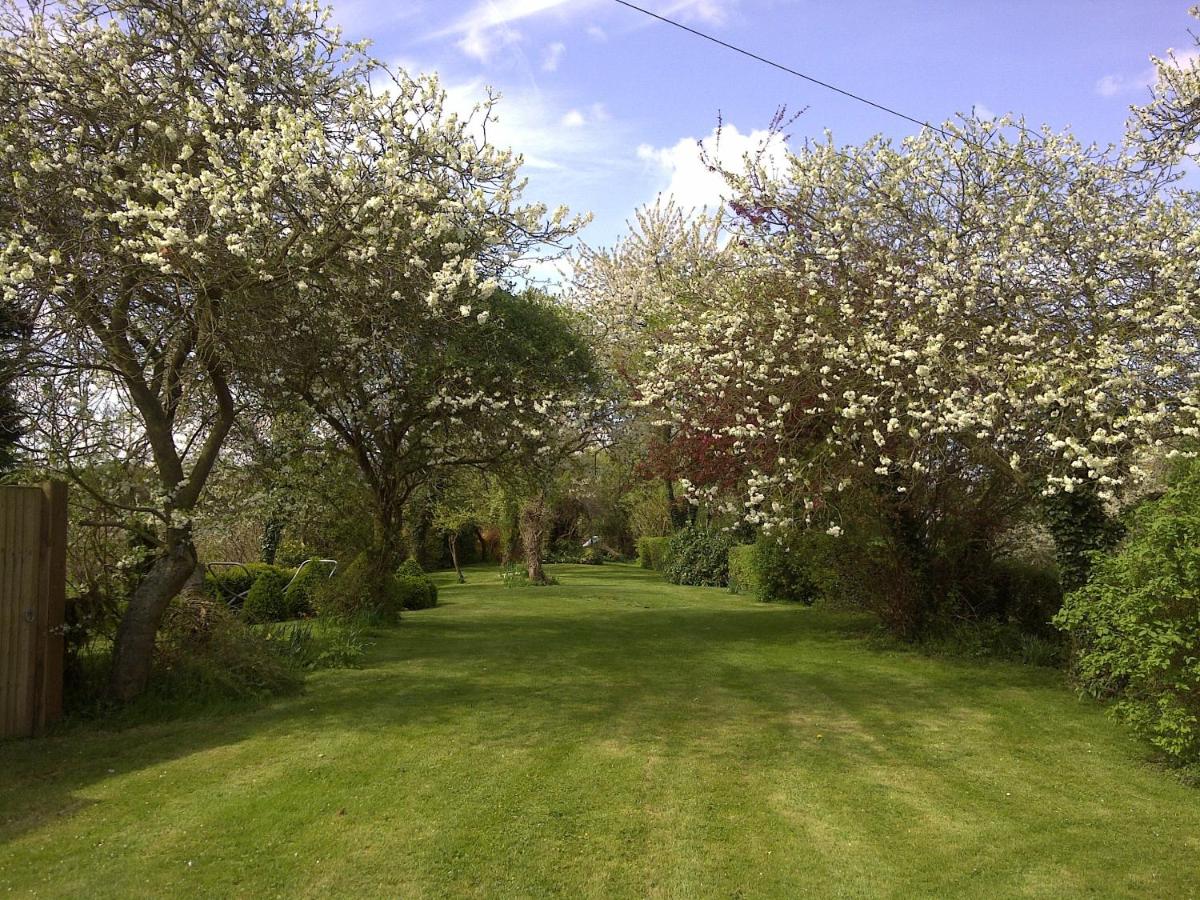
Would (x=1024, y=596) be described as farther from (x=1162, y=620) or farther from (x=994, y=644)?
(x=1162, y=620)

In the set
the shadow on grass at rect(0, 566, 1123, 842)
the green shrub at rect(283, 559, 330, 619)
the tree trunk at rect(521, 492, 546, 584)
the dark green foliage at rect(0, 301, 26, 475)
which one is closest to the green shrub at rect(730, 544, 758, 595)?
the tree trunk at rect(521, 492, 546, 584)

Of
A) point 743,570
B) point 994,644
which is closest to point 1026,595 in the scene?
point 994,644

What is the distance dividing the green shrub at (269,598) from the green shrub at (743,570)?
9.93m

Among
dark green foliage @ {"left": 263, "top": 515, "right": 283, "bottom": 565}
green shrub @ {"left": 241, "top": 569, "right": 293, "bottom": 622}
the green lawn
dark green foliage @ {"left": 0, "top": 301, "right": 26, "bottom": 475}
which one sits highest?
dark green foliage @ {"left": 0, "top": 301, "right": 26, "bottom": 475}

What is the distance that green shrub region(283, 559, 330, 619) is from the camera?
12584mm

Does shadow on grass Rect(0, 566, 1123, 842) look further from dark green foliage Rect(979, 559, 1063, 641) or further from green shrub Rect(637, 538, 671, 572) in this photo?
green shrub Rect(637, 538, 671, 572)

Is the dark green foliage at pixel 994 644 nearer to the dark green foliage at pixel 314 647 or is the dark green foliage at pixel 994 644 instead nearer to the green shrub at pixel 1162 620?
the green shrub at pixel 1162 620

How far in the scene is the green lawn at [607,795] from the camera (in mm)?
4086

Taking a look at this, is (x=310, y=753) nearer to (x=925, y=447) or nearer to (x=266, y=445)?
(x=266, y=445)

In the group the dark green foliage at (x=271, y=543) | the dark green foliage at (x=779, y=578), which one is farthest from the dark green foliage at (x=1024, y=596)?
the dark green foliage at (x=271, y=543)

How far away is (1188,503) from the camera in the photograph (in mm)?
5848

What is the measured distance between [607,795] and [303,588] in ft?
29.2

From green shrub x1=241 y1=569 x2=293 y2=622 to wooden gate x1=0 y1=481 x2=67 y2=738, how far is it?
610cm

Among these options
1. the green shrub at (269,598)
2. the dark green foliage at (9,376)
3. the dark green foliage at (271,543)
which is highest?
the dark green foliage at (9,376)
